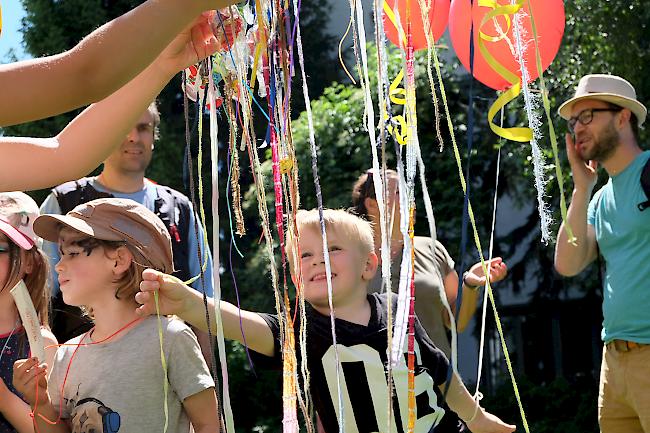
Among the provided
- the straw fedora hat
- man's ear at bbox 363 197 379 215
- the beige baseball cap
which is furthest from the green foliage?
the beige baseball cap

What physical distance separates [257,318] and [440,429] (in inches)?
32.1

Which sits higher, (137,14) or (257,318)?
(137,14)

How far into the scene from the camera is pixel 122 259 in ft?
8.68

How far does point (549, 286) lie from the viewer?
8.45 meters

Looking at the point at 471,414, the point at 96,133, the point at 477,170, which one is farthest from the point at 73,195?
the point at 477,170

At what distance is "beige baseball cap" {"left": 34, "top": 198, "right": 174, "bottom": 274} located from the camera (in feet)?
8.60

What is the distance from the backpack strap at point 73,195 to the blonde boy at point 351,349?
96 centimetres

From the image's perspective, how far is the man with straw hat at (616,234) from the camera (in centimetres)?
326

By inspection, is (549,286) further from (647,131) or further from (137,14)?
(137,14)

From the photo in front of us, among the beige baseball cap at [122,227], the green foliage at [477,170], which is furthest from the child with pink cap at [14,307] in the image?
the green foliage at [477,170]

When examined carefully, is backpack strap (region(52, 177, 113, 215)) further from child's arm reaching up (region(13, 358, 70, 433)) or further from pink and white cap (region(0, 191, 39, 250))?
child's arm reaching up (region(13, 358, 70, 433))

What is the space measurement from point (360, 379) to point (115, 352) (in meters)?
0.62

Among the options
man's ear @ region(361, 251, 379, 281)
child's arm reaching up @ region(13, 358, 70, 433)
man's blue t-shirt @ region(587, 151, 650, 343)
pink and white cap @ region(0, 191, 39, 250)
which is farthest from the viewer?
man's blue t-shirt @ region(587, 151, 650, 343)

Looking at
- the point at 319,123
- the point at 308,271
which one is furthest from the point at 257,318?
the point at 319,123
